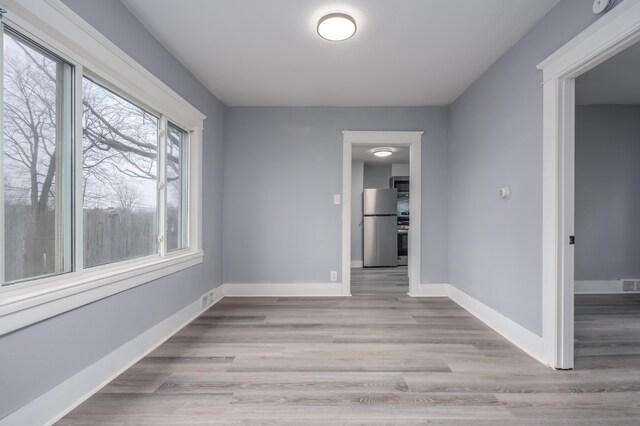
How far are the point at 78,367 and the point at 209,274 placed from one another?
5.80 ft

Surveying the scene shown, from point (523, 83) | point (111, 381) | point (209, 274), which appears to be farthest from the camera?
point (209, 274)

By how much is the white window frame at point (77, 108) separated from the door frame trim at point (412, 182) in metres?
2.02

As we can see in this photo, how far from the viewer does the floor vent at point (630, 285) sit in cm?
386

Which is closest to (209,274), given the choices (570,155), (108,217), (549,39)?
(108,217)

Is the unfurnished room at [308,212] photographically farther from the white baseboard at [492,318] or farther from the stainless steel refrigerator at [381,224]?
the stainless steel refrigerator at [381,224]

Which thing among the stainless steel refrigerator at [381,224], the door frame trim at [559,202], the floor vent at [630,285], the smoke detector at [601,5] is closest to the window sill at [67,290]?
the door frame trim at [559,202]

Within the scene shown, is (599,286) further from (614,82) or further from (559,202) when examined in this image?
(559,202)

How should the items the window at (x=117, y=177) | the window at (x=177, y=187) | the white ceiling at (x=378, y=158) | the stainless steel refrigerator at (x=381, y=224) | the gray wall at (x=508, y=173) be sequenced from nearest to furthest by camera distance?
the window at (x=117, y=177) < the gray wall at (x=508, y=173) < the window at (x=177, y=187) < the white ceiling at (x=378, y=158) < the stainless steel refrigerator at (x=381, y=224)

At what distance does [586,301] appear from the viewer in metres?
3.54

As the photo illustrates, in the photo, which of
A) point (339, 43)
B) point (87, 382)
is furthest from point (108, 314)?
point (339, 43)

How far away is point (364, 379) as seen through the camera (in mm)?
1847

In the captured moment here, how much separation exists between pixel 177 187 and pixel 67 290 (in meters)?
1.50

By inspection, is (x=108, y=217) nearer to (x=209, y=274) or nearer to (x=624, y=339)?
(x=209, y=274)

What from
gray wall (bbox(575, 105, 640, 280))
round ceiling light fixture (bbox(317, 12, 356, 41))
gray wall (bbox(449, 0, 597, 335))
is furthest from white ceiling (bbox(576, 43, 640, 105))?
round ceiling light fixture (bbox(317, 12, 356, 41))
